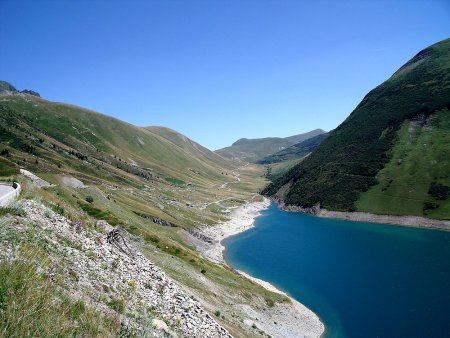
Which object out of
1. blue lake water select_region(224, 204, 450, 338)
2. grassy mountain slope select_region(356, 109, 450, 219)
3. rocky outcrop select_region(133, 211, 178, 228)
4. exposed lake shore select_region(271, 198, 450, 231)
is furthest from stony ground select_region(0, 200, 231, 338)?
grassy mountain slope select_region(356, 109, 450, 219)

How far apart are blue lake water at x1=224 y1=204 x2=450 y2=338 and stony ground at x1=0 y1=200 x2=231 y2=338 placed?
4608 centimetres

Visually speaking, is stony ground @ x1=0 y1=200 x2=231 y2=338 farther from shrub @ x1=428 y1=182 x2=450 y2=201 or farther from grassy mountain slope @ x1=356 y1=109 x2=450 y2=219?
shrub @ x1=428 y1=182 x2=450 y2=201

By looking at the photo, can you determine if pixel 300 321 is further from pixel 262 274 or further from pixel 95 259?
pixel 95 259

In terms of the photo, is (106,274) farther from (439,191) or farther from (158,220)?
(439,191)

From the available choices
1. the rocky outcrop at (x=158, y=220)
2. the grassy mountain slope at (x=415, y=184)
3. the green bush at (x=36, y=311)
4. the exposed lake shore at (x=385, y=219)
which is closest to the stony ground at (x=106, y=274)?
the green bush at (x=36, y=311)

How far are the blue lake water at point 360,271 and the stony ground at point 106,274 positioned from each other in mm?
46076

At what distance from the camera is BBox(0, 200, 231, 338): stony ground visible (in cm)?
1575

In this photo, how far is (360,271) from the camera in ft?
298

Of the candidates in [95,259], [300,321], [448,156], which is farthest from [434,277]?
[448,156]

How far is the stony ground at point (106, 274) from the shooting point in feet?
51.7

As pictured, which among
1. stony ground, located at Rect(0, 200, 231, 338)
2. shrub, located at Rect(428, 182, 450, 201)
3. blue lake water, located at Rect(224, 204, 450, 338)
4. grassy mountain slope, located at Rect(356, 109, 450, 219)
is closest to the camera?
stony ground, located at Rect(0, 200, 231, 338)

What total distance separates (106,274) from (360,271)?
87938 mm

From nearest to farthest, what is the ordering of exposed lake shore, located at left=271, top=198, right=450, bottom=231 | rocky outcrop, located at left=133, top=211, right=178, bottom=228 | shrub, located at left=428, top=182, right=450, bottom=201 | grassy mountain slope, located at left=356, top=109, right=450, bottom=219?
1. rocky outcrop, located at left=133, top=211, right=178, bottom=228
2. exposed lake shore, located at left=271, top=198, right=450, bottom=231
3. grassy mountain slope, located at left=356, top=109, right=450, bottom=219
4. shrub, located at left=428, top=182, right=450, bottom=201

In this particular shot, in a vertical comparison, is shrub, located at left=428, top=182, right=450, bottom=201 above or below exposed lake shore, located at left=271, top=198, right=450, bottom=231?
above
